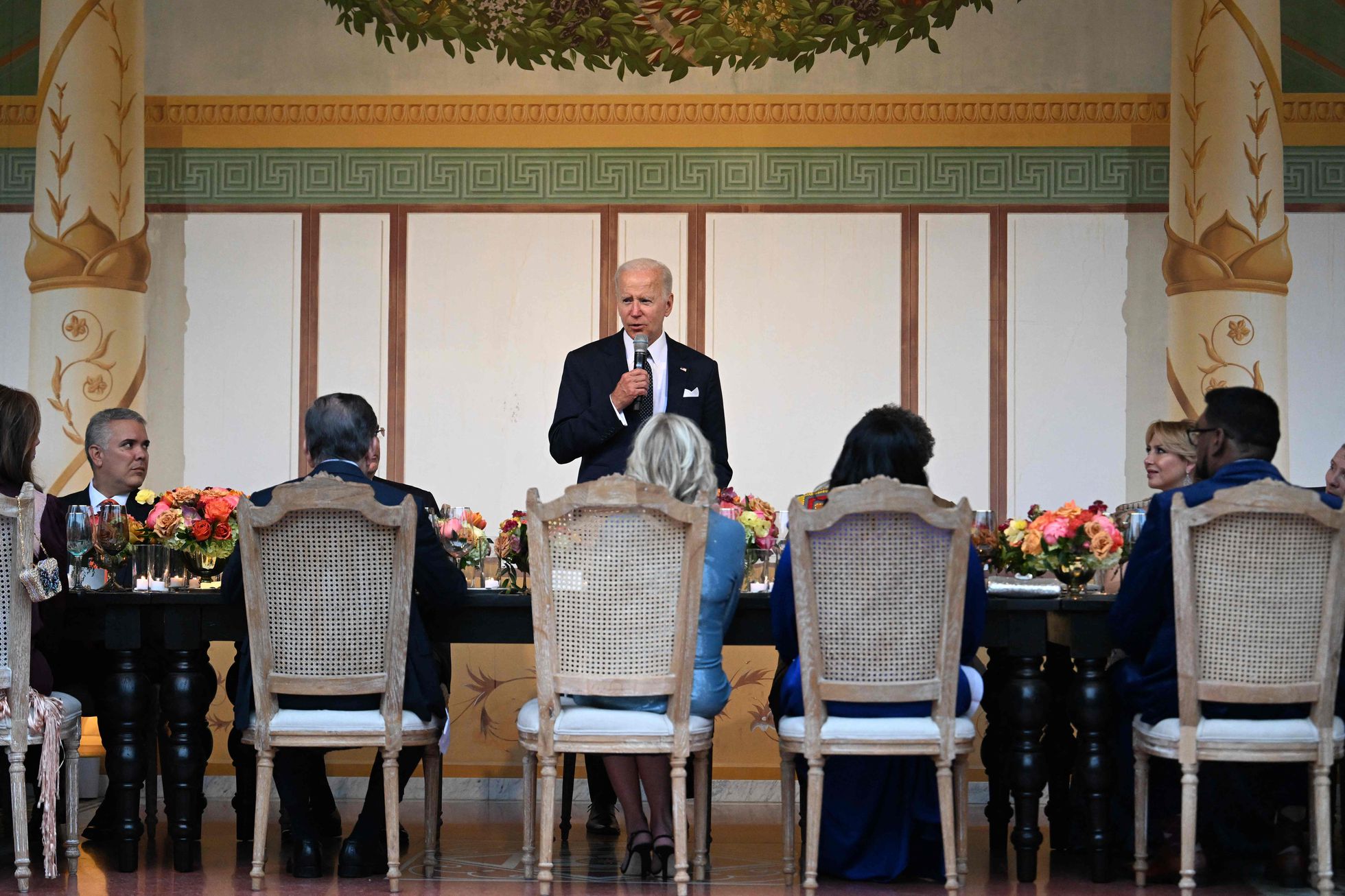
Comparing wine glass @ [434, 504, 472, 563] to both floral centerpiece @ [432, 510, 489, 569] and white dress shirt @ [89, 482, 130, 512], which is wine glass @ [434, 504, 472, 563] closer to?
floral centerpiece @ [432, 510, 489, 569]

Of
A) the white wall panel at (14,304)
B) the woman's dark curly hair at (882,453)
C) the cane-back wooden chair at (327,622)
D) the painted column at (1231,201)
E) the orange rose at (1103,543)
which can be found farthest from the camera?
the white wall panel at (14,304)

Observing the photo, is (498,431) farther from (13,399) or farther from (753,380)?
(13,399)

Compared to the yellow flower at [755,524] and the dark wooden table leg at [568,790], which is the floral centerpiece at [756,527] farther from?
the dark wooden table leg at [568,790]

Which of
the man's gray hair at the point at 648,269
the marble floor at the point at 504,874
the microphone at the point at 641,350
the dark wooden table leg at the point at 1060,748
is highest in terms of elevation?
the man's gray hair at the point at 648,269

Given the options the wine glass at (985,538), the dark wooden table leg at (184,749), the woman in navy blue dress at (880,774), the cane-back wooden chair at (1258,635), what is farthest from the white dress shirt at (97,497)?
the cane-back wooden chair at (1258,635)

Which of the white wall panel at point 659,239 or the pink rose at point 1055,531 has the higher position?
the white wall panel at point 659,239

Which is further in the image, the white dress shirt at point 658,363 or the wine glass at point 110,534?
the white dress shirt at point 658,363

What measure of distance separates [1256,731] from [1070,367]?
122 inches

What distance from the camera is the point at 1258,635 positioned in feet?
11.1

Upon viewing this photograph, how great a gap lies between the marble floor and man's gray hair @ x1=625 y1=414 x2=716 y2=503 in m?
0.97

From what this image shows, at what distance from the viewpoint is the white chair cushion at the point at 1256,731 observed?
134 inches

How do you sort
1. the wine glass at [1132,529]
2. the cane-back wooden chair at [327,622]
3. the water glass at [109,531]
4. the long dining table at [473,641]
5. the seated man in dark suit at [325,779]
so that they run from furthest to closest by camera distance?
1. the seated man in dark suit at [325,779]
2. the wine glass at [1132,529]
3. the water glass at [109,531]
4. the long dining table at [473,641]
5. the cane-back wooden chair at [327,622]

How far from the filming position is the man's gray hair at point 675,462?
3.53 meters

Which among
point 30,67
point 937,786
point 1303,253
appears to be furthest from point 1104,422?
point 30,67
